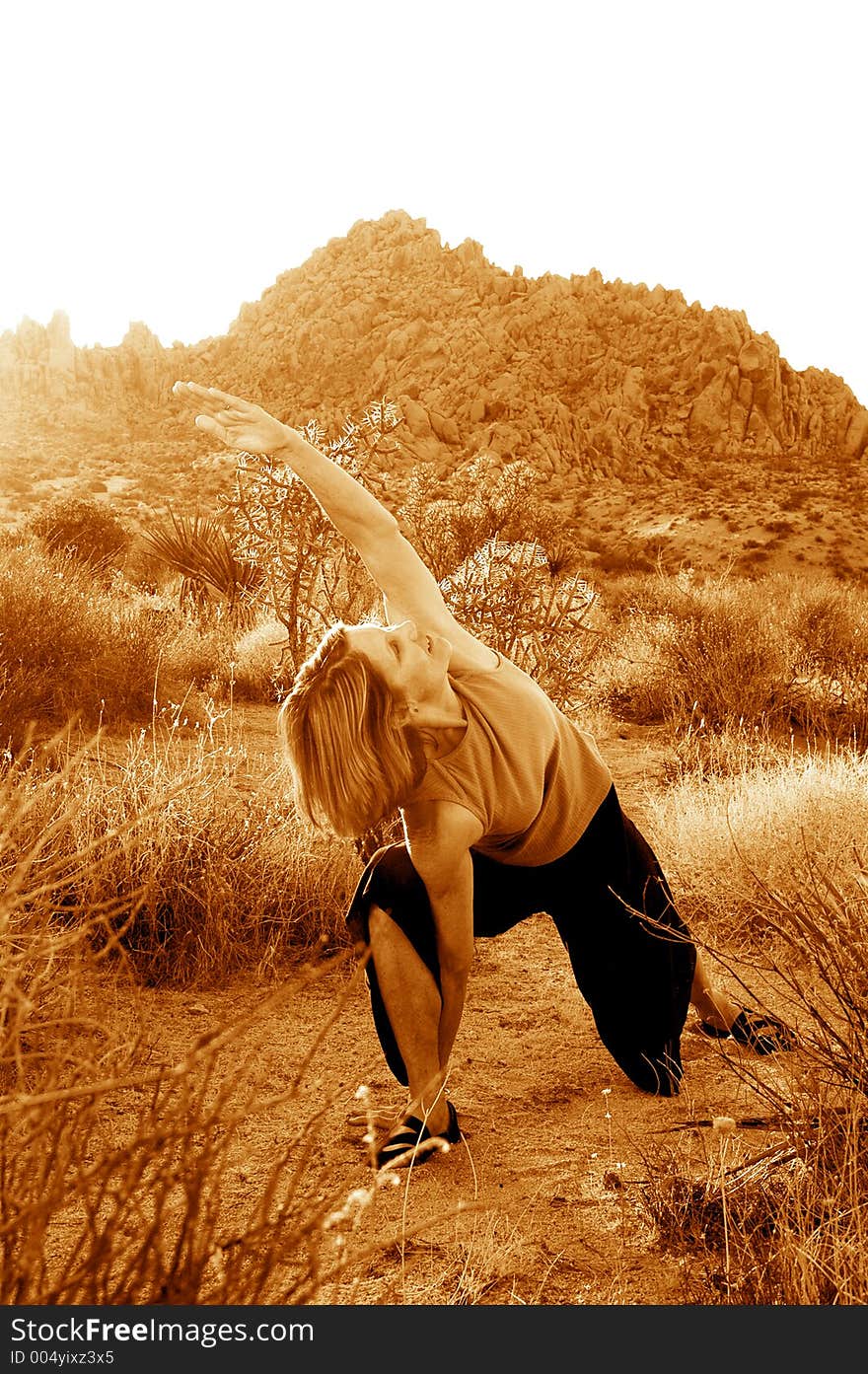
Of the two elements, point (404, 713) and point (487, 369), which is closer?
point (404, 713)

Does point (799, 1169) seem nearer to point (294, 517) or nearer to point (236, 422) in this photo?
point (236, 422)

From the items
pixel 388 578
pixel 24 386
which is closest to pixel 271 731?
pixel 388 578

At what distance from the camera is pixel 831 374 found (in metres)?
57.8

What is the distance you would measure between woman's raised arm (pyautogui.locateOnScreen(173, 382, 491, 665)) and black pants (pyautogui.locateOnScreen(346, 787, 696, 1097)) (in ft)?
2.00

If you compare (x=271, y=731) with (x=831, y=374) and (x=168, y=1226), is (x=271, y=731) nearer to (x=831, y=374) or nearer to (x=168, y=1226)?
(x=168, y=1226)

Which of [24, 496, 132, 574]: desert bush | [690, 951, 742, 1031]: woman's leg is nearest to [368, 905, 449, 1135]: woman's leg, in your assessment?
[690, 951, 742, 1031]: woman's leg

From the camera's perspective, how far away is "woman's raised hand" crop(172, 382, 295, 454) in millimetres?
2979

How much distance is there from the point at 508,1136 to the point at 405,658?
56.1 inches

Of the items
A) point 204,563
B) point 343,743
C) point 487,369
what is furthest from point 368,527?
point 487,369

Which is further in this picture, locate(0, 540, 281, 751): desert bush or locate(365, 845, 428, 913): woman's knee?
locate(0, 540, 281, 751): desert bush

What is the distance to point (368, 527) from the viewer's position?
9.70 feet

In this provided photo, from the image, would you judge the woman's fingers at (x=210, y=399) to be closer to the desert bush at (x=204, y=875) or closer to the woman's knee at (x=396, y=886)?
the woman's knee at (x=396, y=886)

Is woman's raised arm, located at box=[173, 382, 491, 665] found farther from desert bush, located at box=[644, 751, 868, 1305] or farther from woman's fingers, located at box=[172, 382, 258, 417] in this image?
desert bush, located at box=[644, 751, 868, 1305]

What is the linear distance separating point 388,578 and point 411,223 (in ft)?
214
